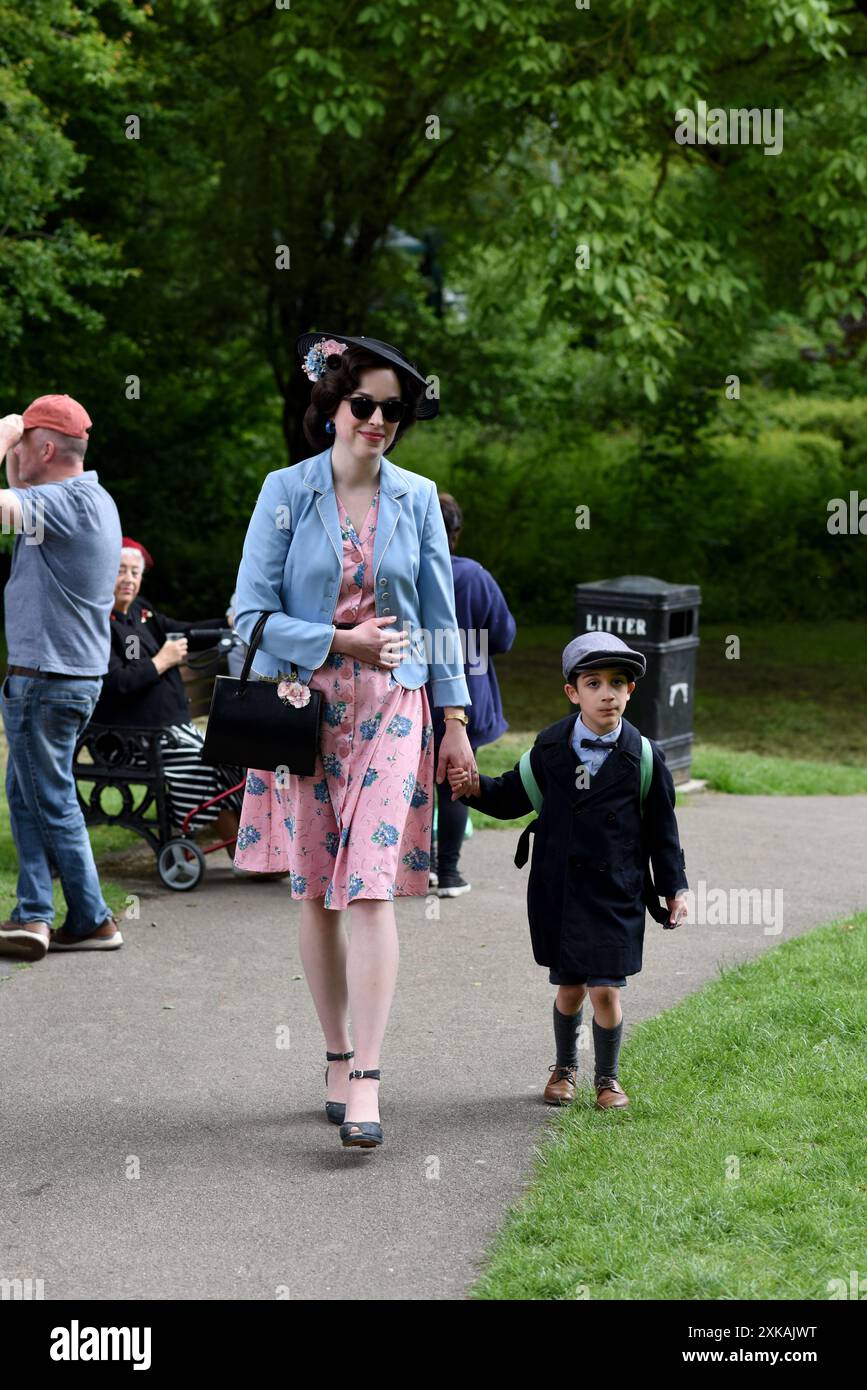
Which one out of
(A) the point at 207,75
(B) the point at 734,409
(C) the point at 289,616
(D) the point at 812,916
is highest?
(A) the point at 207,75

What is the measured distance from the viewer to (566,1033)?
492cm

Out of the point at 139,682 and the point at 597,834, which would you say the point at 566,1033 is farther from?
the point at 139,682

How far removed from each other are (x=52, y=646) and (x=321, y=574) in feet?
6.66

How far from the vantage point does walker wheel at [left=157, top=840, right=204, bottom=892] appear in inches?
303

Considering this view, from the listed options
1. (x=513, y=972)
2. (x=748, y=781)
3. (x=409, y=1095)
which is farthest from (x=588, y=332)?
(x=409, y=1095)

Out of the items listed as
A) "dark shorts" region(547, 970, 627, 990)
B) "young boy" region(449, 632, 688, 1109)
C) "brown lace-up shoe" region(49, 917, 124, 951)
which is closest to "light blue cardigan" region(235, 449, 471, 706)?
"young boy" region(449, 632, 688, 1109)

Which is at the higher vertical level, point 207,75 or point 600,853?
point 207,75

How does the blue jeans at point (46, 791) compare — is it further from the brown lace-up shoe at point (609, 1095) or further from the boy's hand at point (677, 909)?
the boy's hand at point (677, 909)

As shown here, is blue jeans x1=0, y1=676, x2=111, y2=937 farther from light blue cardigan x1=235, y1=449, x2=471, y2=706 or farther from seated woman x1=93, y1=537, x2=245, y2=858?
light blue cardigan x1=235, y1=449, x2=471, y2=706

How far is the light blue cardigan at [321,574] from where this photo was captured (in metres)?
4.58

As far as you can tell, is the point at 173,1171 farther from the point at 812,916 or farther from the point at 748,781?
the point at 748,781

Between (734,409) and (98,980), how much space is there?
1730 centimetres

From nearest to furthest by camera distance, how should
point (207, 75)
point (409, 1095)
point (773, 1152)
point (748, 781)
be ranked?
point (773, 1152)
point (409, 1095)
point (748, 781)
point (207, 75)
